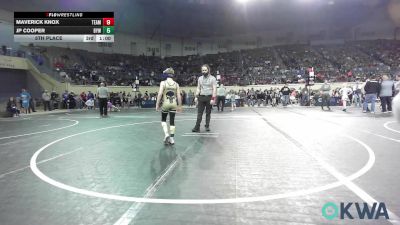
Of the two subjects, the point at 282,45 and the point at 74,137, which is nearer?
the point at 74,137

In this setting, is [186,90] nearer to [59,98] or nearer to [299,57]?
[59,98]

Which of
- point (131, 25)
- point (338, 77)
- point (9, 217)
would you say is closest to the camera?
point (9, 217)

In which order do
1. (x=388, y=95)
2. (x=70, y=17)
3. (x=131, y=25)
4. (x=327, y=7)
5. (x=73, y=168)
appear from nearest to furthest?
(x=73, y=168) → (x=388, y=95) → (x=70, y=17) → (x=327, y=7) → (x=131, y=25)

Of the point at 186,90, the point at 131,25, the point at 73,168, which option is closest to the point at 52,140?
the point at 73,168

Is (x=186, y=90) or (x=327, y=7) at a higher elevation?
(x=327, y=7)

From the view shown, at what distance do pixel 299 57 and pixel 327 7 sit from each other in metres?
7.21

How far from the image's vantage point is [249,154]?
A: 6.22m
